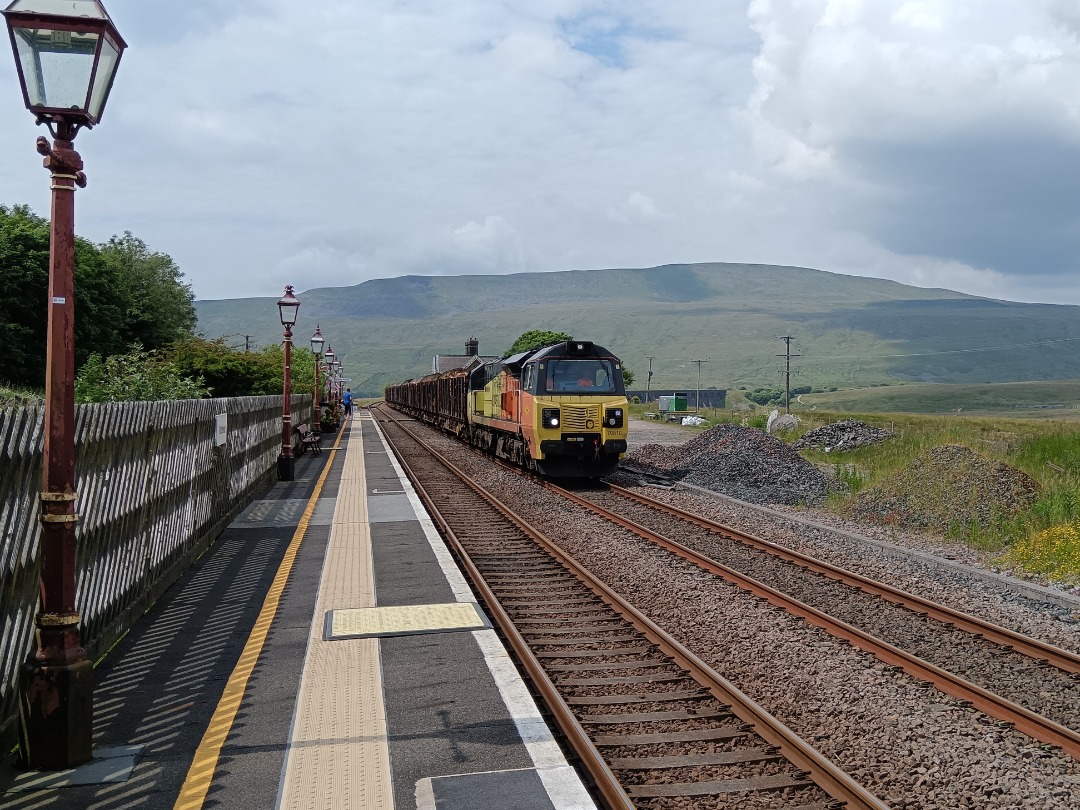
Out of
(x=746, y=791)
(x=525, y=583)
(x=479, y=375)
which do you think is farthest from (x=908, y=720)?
(x=479, y=375)

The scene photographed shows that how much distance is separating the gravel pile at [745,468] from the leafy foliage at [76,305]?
64.6 feet

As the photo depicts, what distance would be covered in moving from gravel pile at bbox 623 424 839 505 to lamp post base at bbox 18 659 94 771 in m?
15.0

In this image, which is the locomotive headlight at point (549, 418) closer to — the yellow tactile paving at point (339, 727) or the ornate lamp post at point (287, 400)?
the ornate lamp post at point (287, 400)

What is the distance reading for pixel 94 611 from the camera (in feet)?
23.6

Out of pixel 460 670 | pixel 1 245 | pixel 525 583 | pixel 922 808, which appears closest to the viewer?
pixel 922 808

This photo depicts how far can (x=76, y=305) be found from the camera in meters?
46.1

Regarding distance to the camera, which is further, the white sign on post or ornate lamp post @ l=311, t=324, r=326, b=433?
ornate lamp post @ l=311, t=324, r=326, b=433

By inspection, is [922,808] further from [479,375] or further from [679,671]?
[479,375]

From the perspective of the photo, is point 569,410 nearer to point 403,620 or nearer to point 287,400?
point 287,400

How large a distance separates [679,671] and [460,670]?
1748 millimetres

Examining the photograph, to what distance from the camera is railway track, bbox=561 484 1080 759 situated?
6738 mm

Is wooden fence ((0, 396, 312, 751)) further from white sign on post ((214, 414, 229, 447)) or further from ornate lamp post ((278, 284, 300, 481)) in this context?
ornate lamp post ((278, 284, 300, 481))

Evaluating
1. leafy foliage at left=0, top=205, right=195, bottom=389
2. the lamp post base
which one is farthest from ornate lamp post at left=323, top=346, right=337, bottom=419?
the lamp post base

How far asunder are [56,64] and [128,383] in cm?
1561
